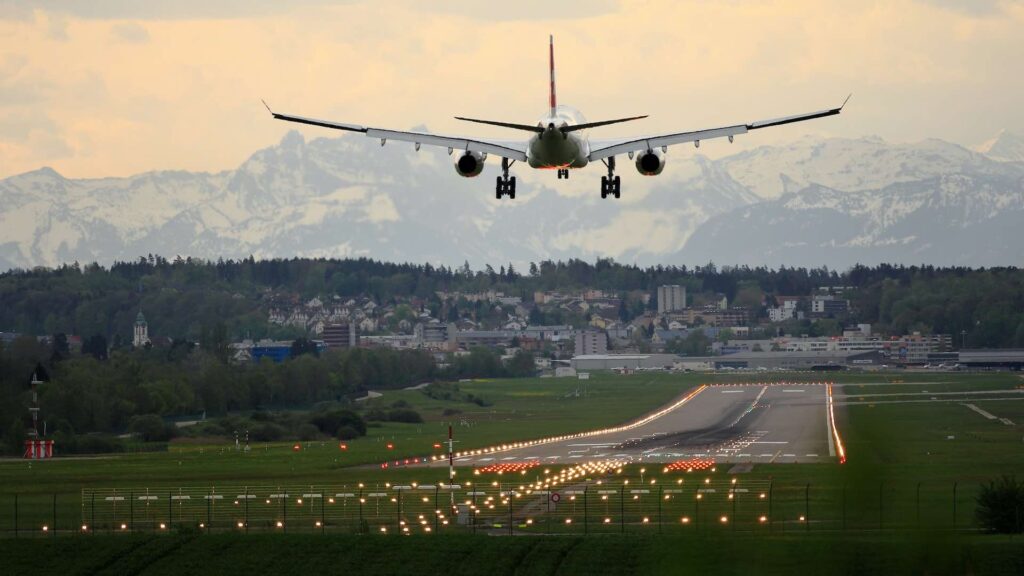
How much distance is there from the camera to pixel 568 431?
453 feet

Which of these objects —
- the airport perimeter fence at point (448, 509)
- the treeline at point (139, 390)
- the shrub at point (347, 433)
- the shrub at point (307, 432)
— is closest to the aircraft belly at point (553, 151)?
the airport perimeter fence at point (448, 509)

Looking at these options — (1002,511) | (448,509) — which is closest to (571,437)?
(448,509)

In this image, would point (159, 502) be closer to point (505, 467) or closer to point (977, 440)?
point (505, 467)

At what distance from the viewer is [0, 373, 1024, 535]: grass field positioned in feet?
84.4

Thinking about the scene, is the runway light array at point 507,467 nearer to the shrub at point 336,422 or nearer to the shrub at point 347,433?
the shrub at point 347,433

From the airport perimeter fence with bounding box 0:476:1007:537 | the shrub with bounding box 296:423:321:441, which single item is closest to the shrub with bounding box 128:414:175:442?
the shrub with bounding box 296:423:321:441

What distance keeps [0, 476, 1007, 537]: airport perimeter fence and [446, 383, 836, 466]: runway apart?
1767cm

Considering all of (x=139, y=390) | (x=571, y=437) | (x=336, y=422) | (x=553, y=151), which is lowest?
(x=571, y=437)

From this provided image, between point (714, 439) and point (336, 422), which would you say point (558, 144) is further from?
point (336, 422)

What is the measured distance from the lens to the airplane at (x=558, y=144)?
67000 millimetres

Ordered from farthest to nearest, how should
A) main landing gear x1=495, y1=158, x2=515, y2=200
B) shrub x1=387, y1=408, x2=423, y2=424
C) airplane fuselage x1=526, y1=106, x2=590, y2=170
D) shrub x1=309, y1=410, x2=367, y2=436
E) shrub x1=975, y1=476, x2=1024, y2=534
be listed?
shrub x1=387, y1=408, x2=423, y2=424 < shrub x1=309, y1=410, x2=367, y2=436 < main landing gear x1=495, y1=158, x2=515, y2=200 < airplane fuselage x1=526, y1=106, x2=590, y2=170 < shrub x1=975, y1=476, x2=1024, y2=534

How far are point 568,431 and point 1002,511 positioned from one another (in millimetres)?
73847

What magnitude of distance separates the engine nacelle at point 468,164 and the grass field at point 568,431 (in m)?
18.1

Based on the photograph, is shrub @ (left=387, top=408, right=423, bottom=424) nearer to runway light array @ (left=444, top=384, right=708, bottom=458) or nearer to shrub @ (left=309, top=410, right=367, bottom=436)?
shrub @ (left=309, top=410, right=367, bottom=436)
